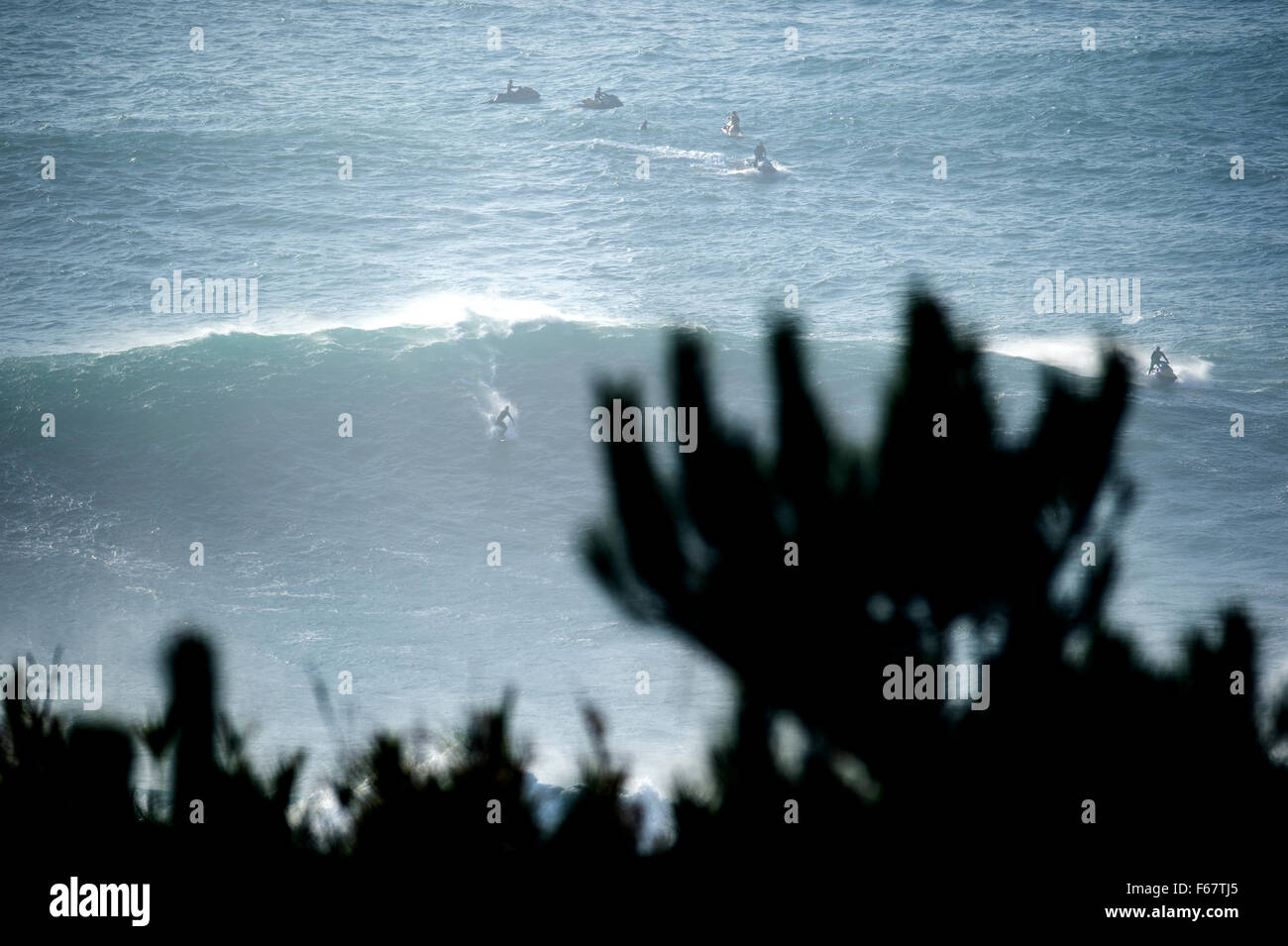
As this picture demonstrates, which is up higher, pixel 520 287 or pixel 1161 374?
pixel 520 287

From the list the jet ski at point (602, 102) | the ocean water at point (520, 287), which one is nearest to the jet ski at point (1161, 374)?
the ocean water at point (520, 287)

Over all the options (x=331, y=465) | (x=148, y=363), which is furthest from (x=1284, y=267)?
(x=148, y=363)

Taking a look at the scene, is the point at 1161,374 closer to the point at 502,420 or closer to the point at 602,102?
the point at 502,420

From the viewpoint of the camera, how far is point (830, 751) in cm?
662

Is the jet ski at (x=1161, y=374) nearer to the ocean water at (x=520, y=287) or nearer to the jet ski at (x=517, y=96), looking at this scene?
the ocean water at (x=520, y=287)

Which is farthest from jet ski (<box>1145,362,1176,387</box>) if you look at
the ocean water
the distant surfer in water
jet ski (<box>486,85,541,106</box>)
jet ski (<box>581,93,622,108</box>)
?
jet ski (<box>486,85,541,106</box>)

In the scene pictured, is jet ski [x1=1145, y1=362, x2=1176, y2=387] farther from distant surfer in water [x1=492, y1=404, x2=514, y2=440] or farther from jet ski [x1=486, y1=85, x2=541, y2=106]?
jet ski [x1=486, y1=85, x2=541, y2=106]

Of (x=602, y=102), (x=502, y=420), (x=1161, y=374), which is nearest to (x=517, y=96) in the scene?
(x=602, y=102)

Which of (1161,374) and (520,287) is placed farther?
(520,287)

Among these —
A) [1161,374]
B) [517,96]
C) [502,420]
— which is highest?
[517,96]

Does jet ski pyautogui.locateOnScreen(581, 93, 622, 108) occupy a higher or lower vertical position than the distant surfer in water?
higher

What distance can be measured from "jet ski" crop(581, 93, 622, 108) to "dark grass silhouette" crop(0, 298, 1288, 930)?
50.3 meters

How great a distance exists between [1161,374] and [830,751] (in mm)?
27518

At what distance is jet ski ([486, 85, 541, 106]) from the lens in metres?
55.6
